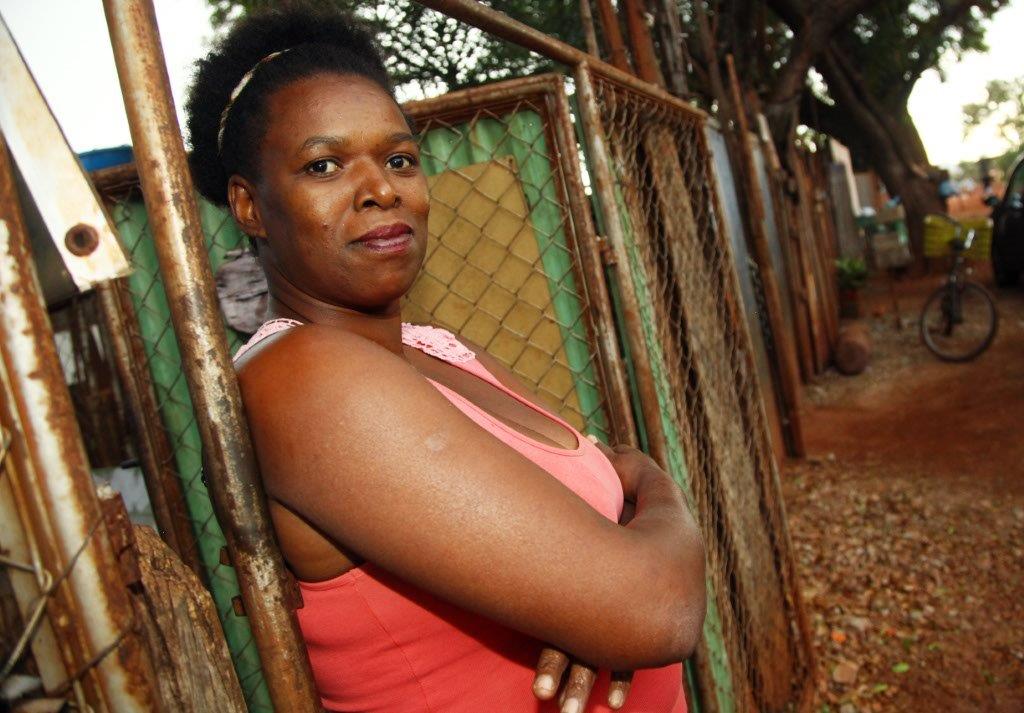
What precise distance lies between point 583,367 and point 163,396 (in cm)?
140

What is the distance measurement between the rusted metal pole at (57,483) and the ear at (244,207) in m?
0.55

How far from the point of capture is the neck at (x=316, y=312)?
1.13 metres

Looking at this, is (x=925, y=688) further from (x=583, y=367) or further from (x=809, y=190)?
(x=809, y=190)

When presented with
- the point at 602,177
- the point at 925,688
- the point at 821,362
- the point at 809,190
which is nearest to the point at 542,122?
the point at 602,177

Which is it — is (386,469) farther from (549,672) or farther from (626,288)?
(626,288)

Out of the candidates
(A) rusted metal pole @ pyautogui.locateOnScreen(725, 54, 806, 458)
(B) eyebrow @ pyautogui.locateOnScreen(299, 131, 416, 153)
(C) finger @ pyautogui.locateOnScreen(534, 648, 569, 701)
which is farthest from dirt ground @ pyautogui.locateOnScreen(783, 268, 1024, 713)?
(B) eyebrow @ pyautogui.locateOnScreen(299, 131, 416, 153)

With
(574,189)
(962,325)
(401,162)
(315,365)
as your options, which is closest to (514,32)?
(574,189)

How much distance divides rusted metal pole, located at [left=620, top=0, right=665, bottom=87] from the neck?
125 inches

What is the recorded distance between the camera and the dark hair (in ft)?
3.60

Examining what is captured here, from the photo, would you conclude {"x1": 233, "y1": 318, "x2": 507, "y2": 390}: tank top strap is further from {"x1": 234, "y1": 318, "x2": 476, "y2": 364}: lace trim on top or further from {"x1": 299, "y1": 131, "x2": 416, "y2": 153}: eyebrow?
{"x1": 299, "y1": 131, "x2": 416, "y2": 153}: eyebrow

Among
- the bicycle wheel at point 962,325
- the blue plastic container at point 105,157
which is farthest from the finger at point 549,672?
the bicycle wheel at point 962,325

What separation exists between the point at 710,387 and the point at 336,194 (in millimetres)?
1998

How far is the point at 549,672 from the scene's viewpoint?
0.93 meters

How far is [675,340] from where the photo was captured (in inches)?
102
